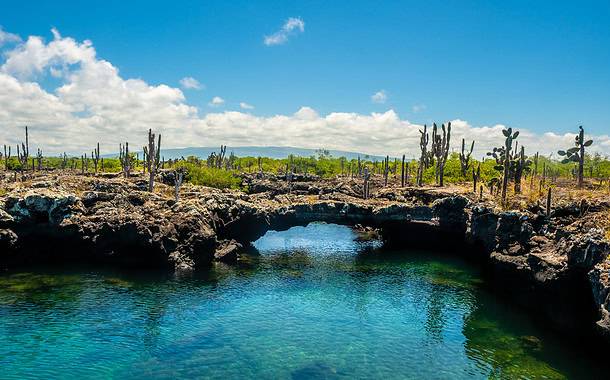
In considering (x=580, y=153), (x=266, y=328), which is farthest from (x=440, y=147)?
(x=266, y=328)

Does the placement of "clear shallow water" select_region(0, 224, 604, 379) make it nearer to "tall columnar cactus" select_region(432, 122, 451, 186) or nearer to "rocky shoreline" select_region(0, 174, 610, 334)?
"rocky shoreline" select_region(0, 174, 610, 334)

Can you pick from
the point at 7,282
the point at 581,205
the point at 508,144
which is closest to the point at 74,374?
the point at 7,282

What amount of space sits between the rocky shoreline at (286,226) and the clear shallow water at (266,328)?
317cm

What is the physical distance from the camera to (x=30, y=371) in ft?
86.2

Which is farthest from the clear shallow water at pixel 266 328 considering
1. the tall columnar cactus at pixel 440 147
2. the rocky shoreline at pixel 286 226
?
the tall columnar cactus at pixel 440 147

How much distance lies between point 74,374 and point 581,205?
40566mm

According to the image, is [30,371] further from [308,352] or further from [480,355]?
[480,355]

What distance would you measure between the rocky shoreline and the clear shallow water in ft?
10.4

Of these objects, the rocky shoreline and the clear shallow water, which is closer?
the clear shallow water

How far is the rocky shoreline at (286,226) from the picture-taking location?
111 feet

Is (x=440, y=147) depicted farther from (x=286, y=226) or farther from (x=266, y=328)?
(x=266, y=328)

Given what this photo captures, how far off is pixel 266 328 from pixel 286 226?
3033 centimetres

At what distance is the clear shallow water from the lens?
1108 inches

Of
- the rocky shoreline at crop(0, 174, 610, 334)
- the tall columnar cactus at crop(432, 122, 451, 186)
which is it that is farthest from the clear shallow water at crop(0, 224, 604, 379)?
the tall columnar cactus at crop(432, 122, 451, 186)
